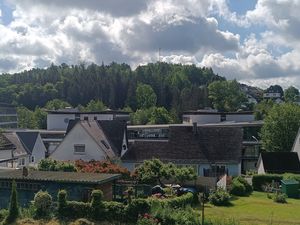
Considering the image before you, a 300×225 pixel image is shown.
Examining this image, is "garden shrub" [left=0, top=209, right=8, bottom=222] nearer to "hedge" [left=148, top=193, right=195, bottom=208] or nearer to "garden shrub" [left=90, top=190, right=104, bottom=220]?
"garden shrub" [left=90, top=190, right=104, bottom=220]

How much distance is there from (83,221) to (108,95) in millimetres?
124469

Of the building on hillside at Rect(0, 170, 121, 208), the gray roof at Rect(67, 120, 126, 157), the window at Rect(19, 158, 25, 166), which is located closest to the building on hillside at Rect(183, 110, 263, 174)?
the gray roof at Rect(67, 120, 126, 157)

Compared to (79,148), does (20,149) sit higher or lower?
lower

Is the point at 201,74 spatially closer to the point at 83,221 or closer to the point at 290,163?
the point at 290,163

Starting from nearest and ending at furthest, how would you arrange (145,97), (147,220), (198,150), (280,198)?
(147,220), (280,198), (198,150), (145,97)

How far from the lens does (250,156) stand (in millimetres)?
73938

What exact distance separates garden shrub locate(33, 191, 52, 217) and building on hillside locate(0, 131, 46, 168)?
2635 cm

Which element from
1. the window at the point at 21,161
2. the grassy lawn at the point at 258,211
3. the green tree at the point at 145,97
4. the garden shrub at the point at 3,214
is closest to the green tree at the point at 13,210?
the garden shrub at the point at 3,214

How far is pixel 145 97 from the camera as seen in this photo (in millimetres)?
139625

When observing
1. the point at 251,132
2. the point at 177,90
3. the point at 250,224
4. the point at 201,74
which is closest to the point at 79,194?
the point at 250,224

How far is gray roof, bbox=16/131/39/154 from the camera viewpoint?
63625mm

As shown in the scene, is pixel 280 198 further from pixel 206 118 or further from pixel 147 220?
pixel 206 118

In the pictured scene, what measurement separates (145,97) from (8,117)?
39.3 m

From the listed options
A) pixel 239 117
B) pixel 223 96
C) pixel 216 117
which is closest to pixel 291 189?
pixel 216 117
